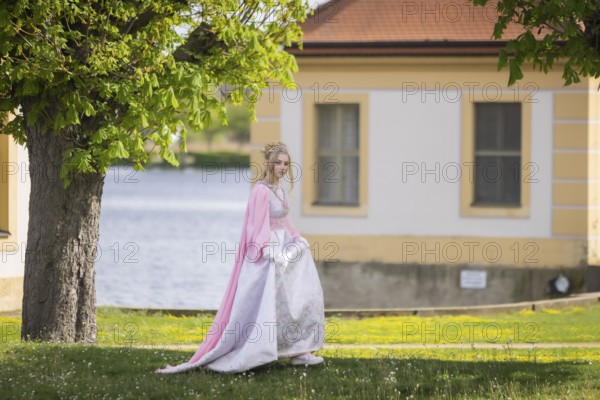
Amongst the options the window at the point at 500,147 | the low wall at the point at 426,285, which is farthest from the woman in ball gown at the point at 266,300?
the window at the point at 500,147

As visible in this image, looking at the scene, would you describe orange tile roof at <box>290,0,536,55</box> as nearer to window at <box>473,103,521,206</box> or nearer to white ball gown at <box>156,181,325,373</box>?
window at <box>473,103,521,206</box>

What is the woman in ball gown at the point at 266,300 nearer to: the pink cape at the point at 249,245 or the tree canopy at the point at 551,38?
the pink cape at the point at 249,245

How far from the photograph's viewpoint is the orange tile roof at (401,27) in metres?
20.5

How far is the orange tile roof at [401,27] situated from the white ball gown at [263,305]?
974 cm

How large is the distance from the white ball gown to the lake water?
306 inches

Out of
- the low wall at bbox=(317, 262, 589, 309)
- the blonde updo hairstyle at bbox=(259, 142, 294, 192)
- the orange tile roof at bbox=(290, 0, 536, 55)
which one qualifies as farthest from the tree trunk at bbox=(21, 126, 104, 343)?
the orange tile roof at bbox=(290, 0, 536, 55)

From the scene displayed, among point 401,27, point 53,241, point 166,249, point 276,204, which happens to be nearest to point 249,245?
point 276,204

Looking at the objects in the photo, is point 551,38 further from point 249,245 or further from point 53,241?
point 53,241

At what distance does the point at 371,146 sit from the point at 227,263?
100ft

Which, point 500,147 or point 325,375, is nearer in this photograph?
point 325,375

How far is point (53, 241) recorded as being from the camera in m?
13.8

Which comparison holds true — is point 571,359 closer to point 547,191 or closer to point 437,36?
point 547,191

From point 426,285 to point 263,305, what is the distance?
968 cm

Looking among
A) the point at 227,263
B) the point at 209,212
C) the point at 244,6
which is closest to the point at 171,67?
the point at 244,6
